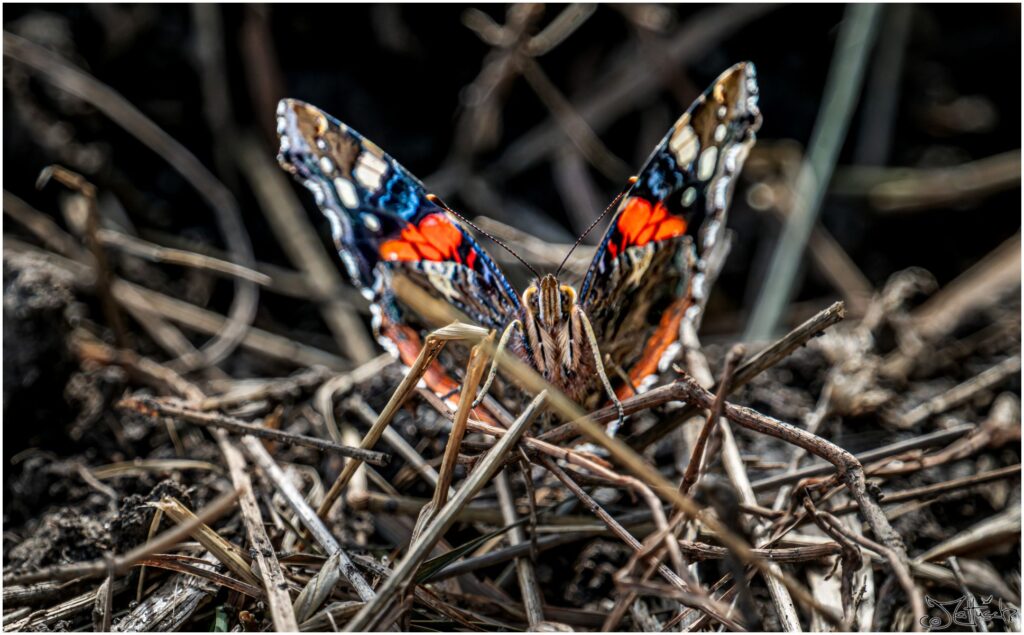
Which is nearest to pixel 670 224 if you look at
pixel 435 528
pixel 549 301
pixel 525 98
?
pixel 549 301

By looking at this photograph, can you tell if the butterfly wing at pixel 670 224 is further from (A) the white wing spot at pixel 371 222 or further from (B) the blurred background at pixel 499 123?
(B) the blurred background at pixel 499 123

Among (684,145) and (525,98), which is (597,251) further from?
(525,98)

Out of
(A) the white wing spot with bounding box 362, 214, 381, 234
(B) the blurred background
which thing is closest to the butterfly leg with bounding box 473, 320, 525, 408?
(A) the white wing spot with bounding box 362, 214, 381, 234

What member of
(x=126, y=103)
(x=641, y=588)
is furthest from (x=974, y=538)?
(x=126, y=103)

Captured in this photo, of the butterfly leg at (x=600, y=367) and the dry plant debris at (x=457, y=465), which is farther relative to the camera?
the butterfly leg at (x=600, y=367)

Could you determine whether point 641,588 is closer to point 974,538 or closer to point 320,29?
point 974,538

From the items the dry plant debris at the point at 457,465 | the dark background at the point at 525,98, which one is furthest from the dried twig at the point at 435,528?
the dark background at the point at 525,98
